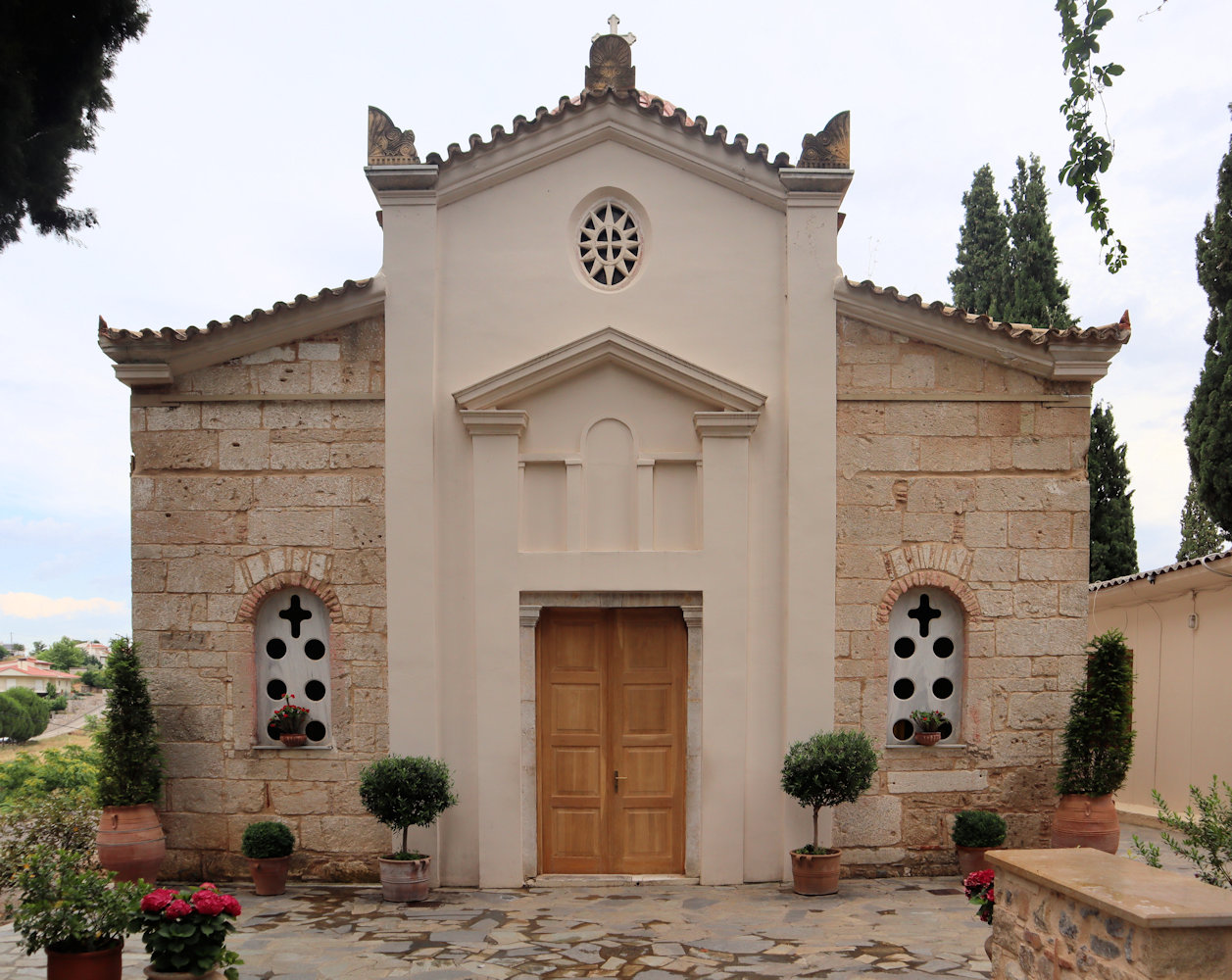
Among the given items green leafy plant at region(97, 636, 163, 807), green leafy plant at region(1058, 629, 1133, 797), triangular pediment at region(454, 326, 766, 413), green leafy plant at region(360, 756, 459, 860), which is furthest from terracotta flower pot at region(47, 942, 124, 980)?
green leafy plant at region(1058, 629, 1133, 797)

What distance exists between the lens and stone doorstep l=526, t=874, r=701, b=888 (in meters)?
8.88

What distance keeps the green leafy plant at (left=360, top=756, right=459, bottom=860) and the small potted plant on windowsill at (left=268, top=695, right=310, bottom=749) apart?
89 centimetres

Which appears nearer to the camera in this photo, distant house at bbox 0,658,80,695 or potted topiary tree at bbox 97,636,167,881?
potted topiary tree at bbox 97,636,167,881

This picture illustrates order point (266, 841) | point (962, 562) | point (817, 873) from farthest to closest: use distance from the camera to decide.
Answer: point (962, 562), point (266, 841), point (817, 873)

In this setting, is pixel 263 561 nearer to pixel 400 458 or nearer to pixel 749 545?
pixel 400 458

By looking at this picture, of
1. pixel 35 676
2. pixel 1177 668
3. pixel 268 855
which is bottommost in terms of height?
pixel 35 676

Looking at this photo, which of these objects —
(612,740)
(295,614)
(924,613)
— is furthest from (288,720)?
(924,613)

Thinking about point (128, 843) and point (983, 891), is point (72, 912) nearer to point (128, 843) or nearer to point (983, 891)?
point (128, 843)

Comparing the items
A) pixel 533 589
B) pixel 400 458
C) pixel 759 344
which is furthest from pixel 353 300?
pixel 759 344

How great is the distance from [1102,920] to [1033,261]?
1564 cm

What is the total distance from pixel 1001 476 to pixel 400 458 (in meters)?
5.40

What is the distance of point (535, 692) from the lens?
9.09 m

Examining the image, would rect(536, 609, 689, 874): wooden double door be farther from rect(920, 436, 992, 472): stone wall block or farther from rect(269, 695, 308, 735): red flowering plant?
rect(920, 436, 992, 472): stone wall block

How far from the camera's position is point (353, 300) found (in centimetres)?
913
